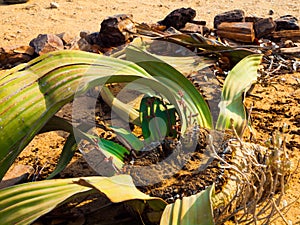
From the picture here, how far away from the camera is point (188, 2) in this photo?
144 inches

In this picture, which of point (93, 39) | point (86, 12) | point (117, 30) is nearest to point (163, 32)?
point (117, 30)

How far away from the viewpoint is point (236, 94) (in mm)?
1525

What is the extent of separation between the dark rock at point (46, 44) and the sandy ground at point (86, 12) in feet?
1.37

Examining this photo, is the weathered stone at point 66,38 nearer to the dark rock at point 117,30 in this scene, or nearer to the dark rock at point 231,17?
the dark rock at point 117,30

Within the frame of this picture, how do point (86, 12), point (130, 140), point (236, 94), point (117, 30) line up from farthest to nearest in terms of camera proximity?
point (86, 12) → point (117, 30) → point (236, 94) → point (130, 140)

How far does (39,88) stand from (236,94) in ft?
2.24

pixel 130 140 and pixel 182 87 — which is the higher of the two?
pixel 182 87

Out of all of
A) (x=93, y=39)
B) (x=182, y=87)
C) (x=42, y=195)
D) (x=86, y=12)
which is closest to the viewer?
(x=42, y=195)

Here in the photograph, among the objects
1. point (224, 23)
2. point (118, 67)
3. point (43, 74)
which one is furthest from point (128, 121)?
point (224, 23)

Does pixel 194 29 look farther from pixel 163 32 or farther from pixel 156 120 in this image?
pixel 156 120

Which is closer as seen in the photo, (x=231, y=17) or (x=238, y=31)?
(x=238, y=31)

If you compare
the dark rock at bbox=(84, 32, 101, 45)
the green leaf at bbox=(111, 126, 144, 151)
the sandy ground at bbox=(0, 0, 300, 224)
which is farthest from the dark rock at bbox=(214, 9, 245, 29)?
the green leaf at bbox=(111, 126, 144, 151)

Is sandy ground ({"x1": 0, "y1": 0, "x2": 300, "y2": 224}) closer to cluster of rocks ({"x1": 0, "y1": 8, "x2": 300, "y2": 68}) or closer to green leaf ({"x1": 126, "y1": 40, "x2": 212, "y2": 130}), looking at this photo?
cluster of rocks ({"x1": 0, "y1": 8, "x2": 300, "y2": 68})

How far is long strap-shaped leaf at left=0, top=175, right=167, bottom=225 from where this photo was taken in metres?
0.90
